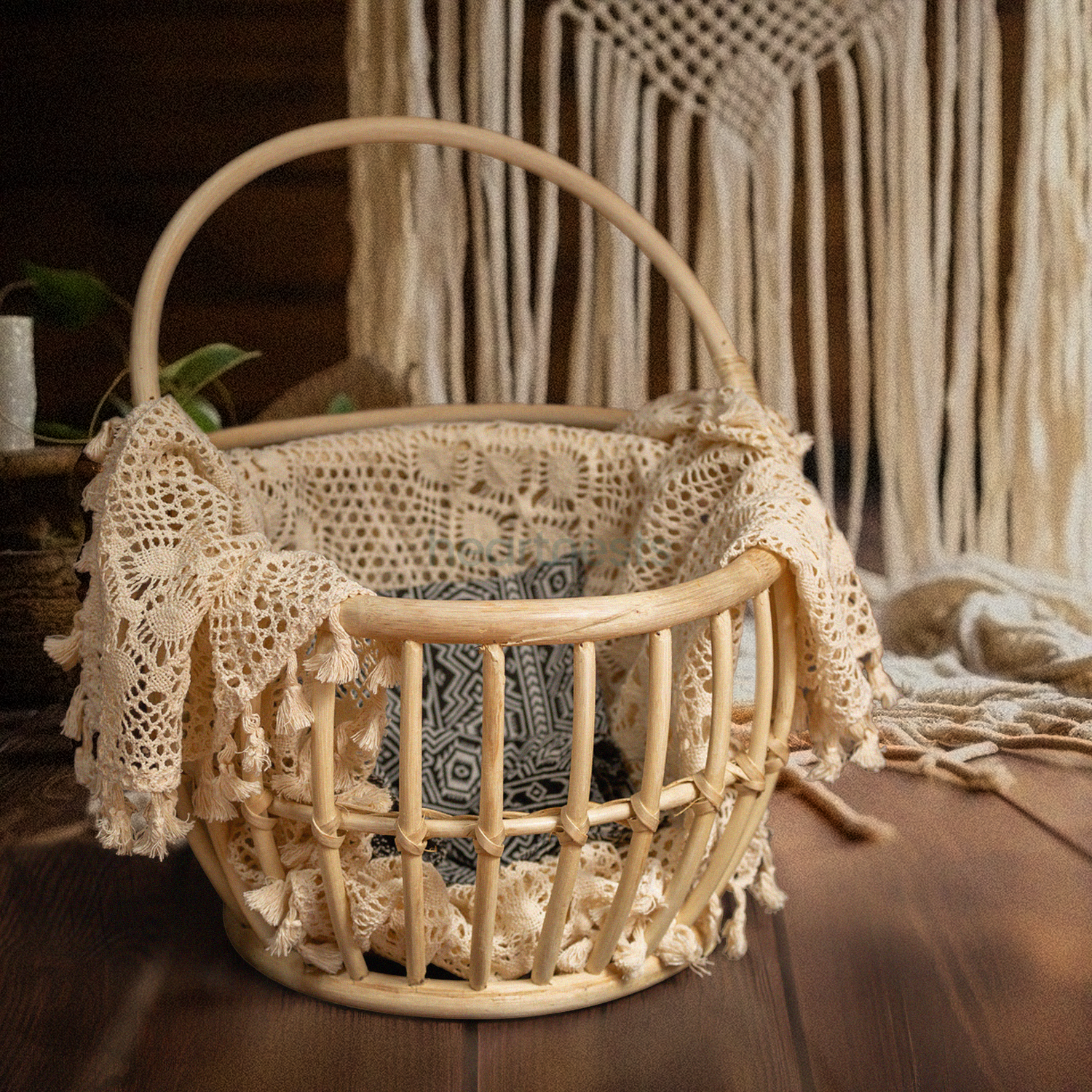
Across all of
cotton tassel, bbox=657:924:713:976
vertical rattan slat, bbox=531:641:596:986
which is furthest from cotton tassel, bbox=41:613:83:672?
cotton tassel, bbox=657:924:713:976

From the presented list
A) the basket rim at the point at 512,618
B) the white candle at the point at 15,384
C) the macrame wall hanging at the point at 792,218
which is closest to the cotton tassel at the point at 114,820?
the basket rim at the point at 512,618

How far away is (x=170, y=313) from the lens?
175cm

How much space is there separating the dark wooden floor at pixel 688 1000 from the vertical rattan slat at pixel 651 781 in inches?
4.4

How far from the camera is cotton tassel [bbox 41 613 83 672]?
2.82ft

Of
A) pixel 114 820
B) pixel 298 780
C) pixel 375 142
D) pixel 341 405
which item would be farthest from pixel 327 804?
pixel 341 405

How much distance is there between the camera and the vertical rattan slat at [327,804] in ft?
2.40

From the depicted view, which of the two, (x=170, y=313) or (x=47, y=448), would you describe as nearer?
(x=47, y=448)

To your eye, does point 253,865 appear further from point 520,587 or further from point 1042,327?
point 1042,327

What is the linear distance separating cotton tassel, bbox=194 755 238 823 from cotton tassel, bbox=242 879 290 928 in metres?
0.06

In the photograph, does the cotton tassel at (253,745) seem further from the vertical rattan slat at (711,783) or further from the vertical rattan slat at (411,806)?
the vertical rattan slat at (711,783)

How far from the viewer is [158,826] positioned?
759 mm

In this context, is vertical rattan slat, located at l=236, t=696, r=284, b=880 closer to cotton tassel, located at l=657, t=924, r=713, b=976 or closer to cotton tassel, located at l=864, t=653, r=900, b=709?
cotton tassel, located at l=657, t=924, r=713, b=976

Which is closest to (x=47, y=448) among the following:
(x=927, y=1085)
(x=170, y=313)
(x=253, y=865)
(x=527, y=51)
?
(x=170, y=313)

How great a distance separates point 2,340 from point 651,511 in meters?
0.79
